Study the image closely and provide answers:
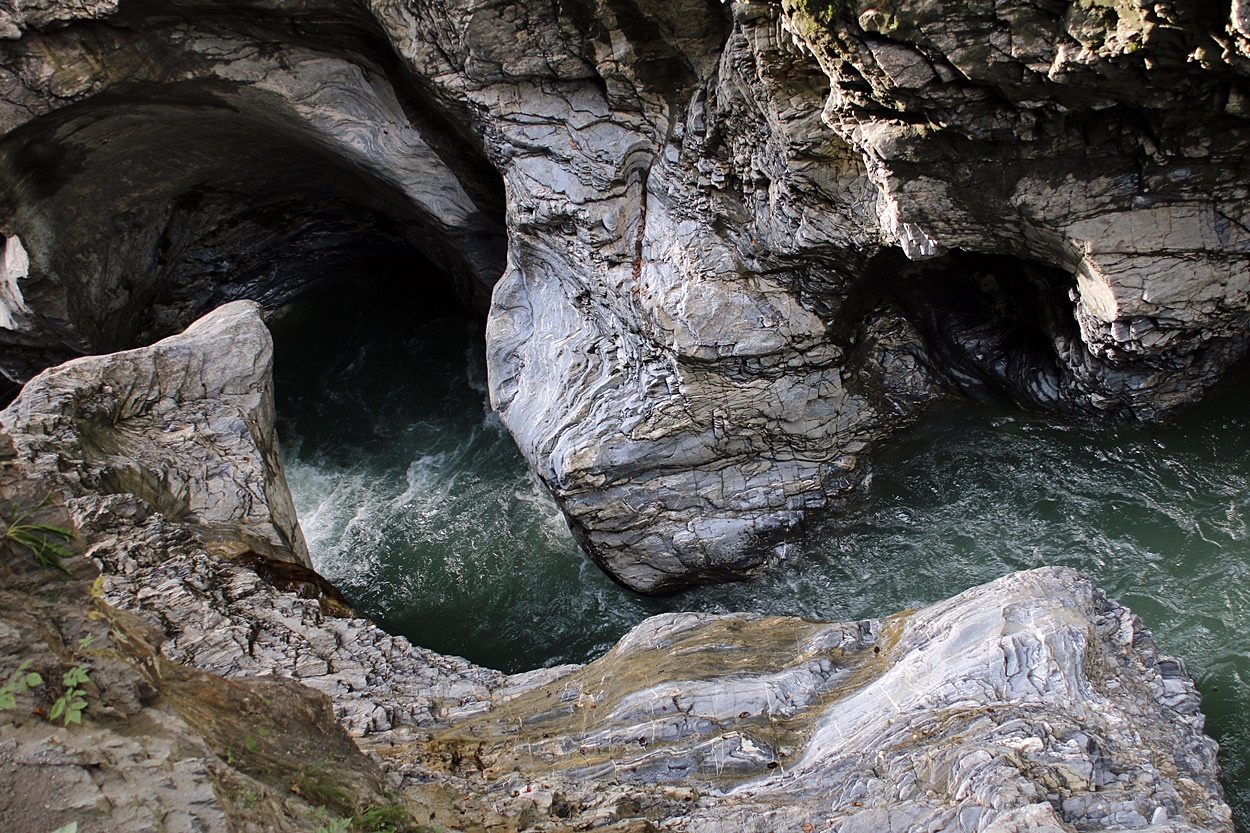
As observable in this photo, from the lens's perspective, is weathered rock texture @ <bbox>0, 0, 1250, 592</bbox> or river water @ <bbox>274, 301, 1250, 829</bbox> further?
river water @ <bbox>274, 301, 1250, 829</bbox>

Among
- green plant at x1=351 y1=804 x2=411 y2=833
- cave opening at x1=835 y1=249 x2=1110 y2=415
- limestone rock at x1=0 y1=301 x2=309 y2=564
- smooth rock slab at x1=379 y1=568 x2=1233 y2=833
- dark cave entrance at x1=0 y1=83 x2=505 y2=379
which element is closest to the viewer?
green plant at x1=351 y1=804 x2=411 y2=833

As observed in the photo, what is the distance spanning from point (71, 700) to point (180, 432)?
4993 millimetres

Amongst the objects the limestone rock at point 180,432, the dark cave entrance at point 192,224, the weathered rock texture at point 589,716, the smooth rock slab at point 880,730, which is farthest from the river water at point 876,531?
the dark cave entrance at point 192,224

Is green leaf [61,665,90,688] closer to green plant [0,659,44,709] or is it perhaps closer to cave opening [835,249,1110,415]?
green plant [0,659,44,709]

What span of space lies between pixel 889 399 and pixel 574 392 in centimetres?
302

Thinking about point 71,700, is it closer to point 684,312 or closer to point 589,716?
point 589,716

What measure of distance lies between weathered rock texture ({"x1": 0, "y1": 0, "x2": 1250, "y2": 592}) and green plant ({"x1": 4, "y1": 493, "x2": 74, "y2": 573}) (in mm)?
4617

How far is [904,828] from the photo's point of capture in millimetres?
3764

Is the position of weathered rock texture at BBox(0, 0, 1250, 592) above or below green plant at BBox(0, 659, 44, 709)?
above

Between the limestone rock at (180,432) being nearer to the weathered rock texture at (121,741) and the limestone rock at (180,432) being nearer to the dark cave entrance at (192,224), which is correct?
the dark cave entrance at (192,224)

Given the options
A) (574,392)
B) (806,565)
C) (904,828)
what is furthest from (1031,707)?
(574,392)

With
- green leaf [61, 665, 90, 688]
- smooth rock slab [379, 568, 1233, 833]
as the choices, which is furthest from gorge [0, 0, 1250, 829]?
green leaf [61, 665, 90, 688]

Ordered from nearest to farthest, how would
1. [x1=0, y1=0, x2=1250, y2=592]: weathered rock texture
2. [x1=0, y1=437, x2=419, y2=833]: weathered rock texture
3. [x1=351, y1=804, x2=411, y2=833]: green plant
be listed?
[x1=0, y1=437, x2=419, y2=833]: weathered rock texture < [x1=351, y1=804, x2=411, y2=833]: green plant < [x1=0, y1=0, x2=1250, y2=592]: weathered rock texture

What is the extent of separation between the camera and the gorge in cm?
444
